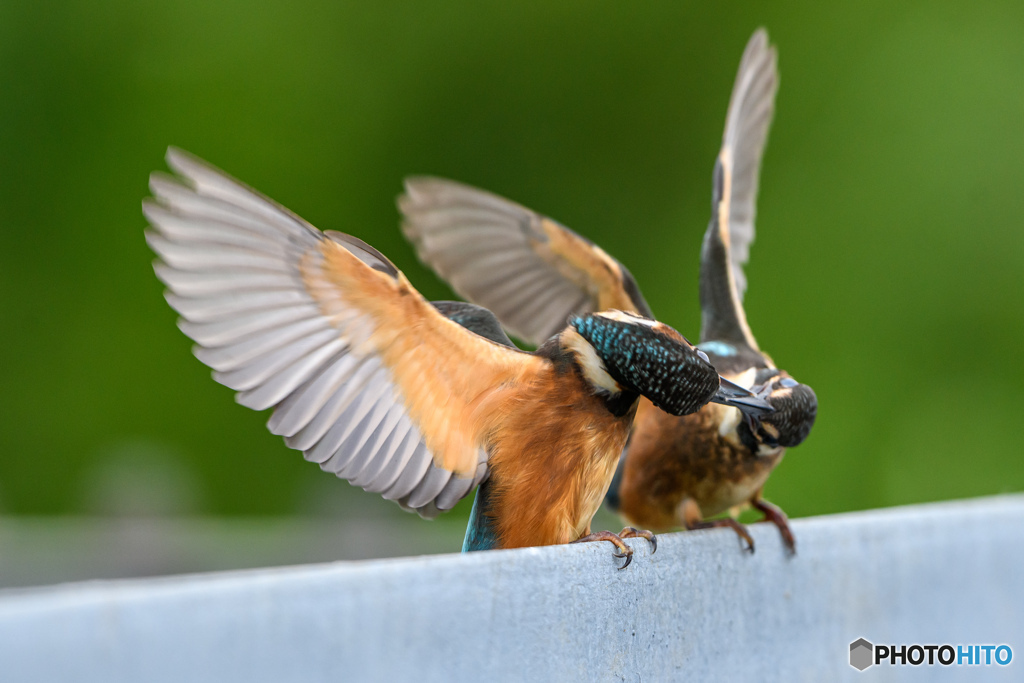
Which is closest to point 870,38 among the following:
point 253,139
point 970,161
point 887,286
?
point 970,161

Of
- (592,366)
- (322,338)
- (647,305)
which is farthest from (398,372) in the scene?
(647,305)

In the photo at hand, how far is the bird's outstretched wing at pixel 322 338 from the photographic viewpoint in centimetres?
155

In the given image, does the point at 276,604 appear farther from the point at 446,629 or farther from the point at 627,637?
the point at 627,637

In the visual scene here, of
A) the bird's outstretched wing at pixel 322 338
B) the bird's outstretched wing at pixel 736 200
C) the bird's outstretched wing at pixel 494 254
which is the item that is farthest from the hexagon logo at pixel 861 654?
the bird's outstretched wing at pixel 494 254

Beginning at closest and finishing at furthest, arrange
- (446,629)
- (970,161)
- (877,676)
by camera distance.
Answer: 1. (446,629)
2. (877,676)
3. (970,161)

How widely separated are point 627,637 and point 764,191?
5148mm

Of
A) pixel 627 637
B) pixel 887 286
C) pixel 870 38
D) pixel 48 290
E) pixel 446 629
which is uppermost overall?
pixel 870 38

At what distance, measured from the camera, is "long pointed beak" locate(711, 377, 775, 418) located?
6.39ft

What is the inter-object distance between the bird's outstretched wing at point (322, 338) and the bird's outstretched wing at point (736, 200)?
112 cm

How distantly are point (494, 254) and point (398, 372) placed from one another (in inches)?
47.1

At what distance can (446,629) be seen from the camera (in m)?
1.17

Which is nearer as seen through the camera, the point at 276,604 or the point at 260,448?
the point at 276,604

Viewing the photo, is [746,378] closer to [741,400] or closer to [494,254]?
[741,400]

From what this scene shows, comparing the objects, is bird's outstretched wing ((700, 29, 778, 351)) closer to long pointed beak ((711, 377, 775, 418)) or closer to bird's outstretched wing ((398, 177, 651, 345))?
bird's outstretched wing ((398, 177, 651, 345))
